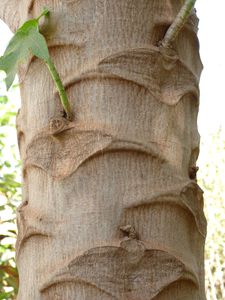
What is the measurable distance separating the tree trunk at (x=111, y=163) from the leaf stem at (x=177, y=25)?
0.01 m

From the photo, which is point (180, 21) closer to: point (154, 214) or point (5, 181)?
point (154, 214)

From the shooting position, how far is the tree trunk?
69cm

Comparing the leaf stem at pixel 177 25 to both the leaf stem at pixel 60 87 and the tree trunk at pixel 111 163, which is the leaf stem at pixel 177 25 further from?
the leaf stem at pixel 60 87

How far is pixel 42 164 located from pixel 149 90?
16 centimetres

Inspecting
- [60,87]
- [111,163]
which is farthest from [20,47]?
[111,163]

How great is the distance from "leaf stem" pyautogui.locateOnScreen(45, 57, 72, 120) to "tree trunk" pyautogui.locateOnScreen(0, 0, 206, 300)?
0.04ft

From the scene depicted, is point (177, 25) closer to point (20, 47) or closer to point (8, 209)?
point (20, 47)

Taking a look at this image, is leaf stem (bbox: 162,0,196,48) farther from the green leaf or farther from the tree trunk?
the green leaf

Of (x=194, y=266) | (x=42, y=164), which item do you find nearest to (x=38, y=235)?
(x=42, y=164)

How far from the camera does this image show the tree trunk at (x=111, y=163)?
0.69m

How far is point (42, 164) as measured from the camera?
76cm

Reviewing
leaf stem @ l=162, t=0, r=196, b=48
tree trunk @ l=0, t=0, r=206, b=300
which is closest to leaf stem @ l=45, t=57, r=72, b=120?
tree trunk @ l=0, t=0, r=206, b=300

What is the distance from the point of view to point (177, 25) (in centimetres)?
78

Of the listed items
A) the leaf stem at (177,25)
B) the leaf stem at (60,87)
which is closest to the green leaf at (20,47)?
the leaf stem at (60,87)
